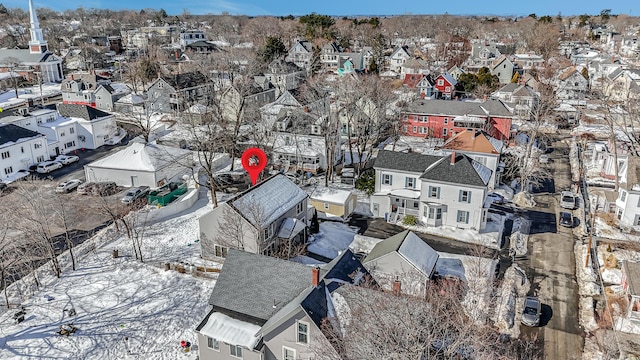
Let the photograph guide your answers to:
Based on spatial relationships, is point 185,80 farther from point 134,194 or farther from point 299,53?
point 299,53

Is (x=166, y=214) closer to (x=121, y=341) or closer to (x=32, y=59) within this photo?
(x=121, y=341)

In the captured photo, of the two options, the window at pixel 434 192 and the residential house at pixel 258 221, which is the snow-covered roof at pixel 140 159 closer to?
the residential house at pixel 258 221

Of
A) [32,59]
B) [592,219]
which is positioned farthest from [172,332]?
[32,59]

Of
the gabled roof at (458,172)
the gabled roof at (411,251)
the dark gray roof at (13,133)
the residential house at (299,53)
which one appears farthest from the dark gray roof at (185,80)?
the gabled roof at (411,251)

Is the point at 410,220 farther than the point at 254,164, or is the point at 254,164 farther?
the point at 254,164

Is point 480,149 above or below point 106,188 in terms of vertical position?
above

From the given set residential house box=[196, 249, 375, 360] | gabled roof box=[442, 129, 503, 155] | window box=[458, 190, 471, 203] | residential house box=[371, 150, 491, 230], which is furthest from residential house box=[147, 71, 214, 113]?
residential house box=[196, 249, 375, 360]

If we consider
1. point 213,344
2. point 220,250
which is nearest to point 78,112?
point 220,250
